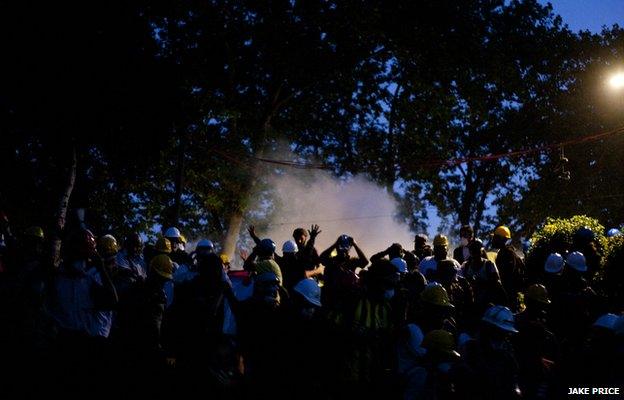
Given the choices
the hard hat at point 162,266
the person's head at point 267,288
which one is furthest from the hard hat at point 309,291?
the hard hat at point 162,266

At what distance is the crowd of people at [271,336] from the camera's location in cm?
552

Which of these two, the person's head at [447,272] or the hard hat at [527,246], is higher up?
the hard hat at [527,246]

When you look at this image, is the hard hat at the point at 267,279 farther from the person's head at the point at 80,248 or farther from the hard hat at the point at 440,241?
the hard hat at the point at 440,241

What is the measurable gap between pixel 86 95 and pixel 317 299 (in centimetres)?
1100

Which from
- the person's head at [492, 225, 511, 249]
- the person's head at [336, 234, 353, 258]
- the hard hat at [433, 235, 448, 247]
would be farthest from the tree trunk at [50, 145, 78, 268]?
the person's head at [492, 225, 511, 249]

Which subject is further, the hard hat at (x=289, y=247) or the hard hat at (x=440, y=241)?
the hard hat at (x=440, y=241)

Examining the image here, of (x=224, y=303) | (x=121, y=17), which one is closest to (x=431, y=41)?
(x=121, y=17)

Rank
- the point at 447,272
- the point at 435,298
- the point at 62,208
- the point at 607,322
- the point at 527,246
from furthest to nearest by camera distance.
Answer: the point at 527,246 < the point at 62,208 < the point at 447,272 < the point at 435,298 < the point at 607,322

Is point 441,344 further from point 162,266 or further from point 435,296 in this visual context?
point 162,266

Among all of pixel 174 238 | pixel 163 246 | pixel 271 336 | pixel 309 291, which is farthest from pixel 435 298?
pixel 174 238

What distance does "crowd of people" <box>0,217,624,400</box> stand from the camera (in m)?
5.52

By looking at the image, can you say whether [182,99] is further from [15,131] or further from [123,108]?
[15,131]

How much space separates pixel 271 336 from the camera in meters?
5.51

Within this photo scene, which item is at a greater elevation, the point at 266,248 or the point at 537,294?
the point at 266,248
